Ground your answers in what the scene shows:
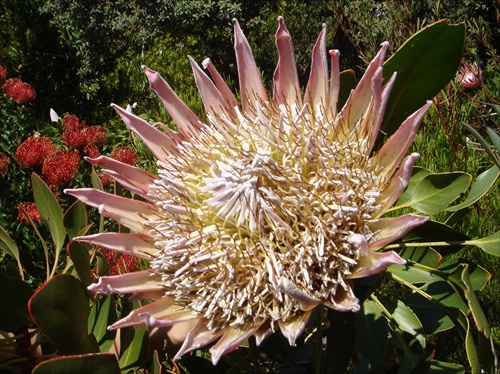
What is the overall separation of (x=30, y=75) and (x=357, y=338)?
5.37 m

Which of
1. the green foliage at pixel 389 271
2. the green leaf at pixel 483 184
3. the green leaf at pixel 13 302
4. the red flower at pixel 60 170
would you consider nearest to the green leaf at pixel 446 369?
the green foliage at pixel 389 271

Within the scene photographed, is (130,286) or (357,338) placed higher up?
(130,286)

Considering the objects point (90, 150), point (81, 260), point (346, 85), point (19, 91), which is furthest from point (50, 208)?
point (19, 91)

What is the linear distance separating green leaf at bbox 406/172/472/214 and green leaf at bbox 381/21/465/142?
0.37ft

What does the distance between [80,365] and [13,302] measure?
0.18 meters

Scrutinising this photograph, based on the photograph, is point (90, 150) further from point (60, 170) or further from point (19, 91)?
point (19, 91)

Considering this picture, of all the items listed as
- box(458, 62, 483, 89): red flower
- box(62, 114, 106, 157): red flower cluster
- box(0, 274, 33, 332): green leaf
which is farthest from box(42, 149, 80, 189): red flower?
box(458, 62, 483, 89): red flower

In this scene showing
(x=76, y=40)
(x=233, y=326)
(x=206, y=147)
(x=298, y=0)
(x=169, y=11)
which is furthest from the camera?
(x=298, y=0)

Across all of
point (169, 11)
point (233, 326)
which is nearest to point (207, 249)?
point (233, 326)

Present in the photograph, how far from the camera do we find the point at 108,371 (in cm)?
61

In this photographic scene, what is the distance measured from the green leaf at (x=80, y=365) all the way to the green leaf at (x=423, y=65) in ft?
1.71

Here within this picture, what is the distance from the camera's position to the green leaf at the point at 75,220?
915 millimetres

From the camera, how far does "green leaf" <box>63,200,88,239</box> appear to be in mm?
915

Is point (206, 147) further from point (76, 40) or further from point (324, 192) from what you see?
point (76, 40)
